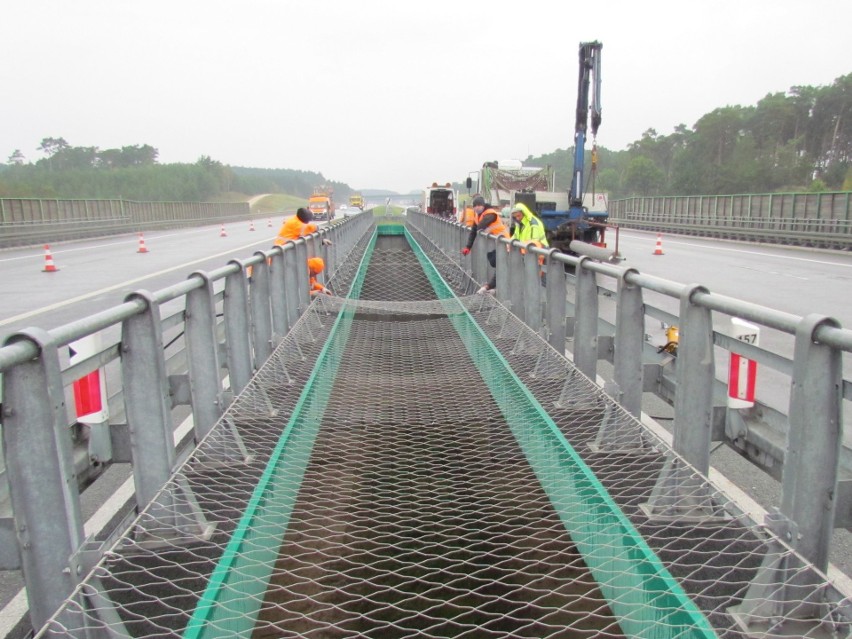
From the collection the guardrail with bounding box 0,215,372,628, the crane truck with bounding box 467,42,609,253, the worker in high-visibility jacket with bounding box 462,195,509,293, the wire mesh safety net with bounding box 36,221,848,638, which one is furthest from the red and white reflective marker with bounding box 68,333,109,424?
the crane truck with bounding box 467,42,609,253

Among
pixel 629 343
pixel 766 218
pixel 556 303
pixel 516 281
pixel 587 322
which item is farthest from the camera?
pixel 766 218

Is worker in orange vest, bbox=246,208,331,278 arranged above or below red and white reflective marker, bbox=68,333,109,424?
above

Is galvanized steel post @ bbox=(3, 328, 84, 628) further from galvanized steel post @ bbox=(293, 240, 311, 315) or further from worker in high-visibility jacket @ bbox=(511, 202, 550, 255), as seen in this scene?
worker in high-visibility jacket @ bbox=(511, 202, 550, 255)

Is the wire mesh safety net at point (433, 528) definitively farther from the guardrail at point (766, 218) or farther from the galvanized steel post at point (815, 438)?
the guardrail at point (766, 218)

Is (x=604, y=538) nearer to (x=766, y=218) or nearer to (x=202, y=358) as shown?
(x=202, y=358)

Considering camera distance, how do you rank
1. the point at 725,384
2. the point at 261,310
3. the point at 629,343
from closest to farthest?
1. the point at 725,384
2. the point at 629,343
3. the point at 261,310

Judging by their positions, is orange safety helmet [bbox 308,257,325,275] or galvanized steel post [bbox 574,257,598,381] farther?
orange safety helmet [bbox 308,257,325,275]

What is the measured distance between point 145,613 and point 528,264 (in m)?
5.69

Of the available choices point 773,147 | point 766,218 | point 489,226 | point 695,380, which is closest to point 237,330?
point 695,380

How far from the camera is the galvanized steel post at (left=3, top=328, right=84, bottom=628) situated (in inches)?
104

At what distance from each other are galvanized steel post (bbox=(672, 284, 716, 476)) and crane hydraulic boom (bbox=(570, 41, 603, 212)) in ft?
58.4

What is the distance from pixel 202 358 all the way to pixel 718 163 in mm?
100599

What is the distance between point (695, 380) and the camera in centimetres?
386

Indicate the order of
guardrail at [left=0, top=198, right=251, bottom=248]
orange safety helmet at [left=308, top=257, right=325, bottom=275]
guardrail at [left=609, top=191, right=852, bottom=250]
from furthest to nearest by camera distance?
guardrail at [left=0, top=198, right=251, bottom=248] < guardrail at [left=609, top=191, right=852, bottom=250] < orange safety helmet at [left=308, top=257, right=325, bottom=275]
